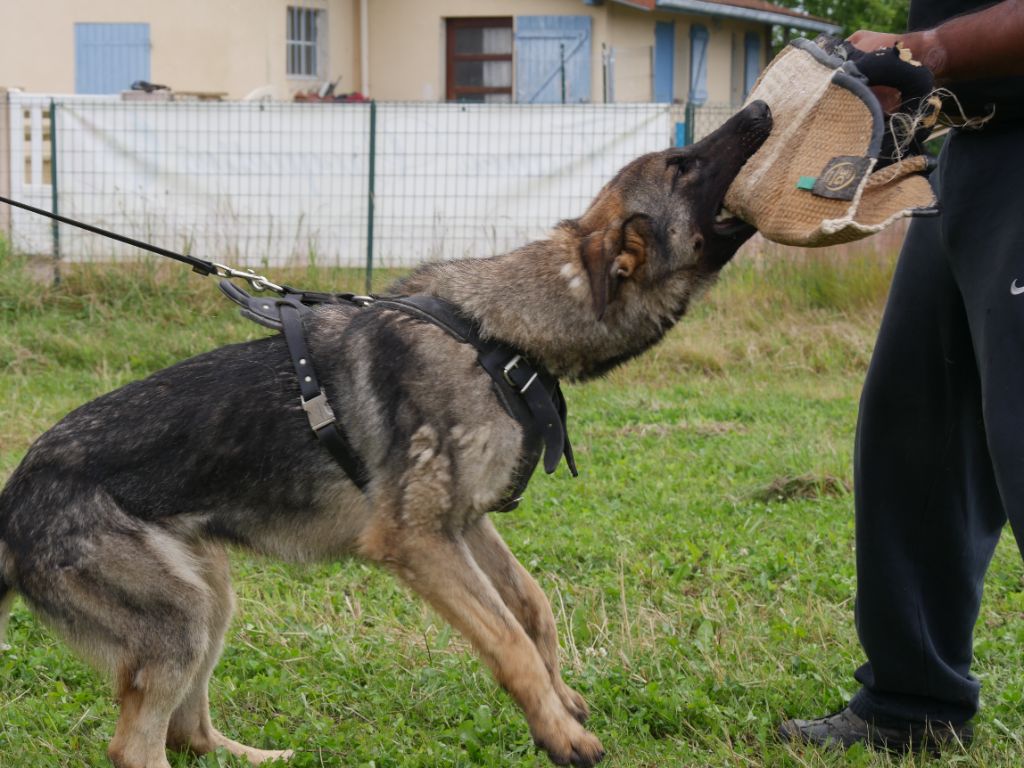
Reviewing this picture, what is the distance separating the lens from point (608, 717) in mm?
3793

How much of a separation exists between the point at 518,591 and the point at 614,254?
40.6 inches

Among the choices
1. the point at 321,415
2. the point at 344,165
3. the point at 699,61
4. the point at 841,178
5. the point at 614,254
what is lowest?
the point at 321,415

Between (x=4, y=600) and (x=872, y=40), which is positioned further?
(x=4, y=600)

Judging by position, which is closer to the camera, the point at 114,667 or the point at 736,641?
the point at 114,667

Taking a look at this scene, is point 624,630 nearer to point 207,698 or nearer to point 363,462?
point 363,462

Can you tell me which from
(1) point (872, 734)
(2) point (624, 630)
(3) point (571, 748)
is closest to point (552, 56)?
(2) point (624, 630)

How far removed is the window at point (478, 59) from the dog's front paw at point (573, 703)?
19.5 meters

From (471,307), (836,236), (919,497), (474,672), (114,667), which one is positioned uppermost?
(836,236)

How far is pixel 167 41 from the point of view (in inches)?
770

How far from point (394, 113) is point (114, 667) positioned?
8917mm

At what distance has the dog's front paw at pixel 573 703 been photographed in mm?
3518

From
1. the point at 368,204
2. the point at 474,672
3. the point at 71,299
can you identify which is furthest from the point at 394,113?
the point at 474,672

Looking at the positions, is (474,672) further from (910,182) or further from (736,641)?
(910,182)

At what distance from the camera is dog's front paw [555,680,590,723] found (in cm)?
352
